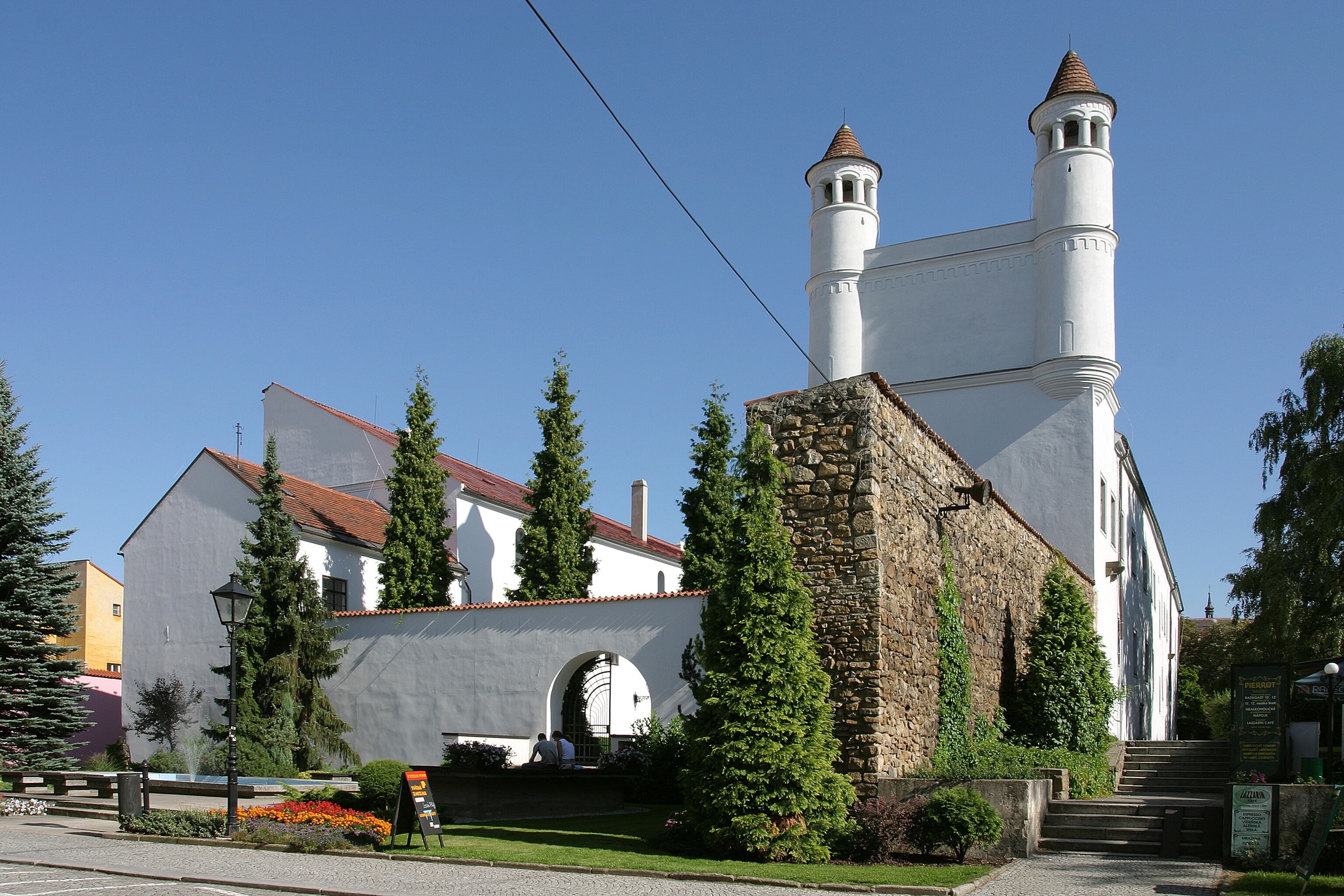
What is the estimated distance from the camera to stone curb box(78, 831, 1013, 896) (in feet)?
30.1

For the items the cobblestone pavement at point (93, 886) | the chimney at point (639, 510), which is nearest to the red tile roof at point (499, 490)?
the chimney at point (639, 510)

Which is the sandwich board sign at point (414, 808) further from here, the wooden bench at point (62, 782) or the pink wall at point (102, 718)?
the pink wall at point (102, 718)

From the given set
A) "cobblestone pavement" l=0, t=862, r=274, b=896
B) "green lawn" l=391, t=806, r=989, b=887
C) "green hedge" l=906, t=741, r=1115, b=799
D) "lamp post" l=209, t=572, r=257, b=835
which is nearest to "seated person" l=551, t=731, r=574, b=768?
"green lawn" l=391, t=806, r=989, b=887

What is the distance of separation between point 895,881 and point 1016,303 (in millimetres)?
20088

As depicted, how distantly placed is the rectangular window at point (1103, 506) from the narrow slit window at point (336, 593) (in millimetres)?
19295

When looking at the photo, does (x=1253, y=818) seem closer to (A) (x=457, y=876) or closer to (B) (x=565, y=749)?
(A) (x=457, y=876)

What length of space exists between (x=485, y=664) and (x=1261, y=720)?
1467 centimetres

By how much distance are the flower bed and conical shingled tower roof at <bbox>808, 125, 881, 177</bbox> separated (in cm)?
2201

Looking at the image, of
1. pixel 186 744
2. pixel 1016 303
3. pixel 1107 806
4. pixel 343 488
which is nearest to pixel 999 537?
pixel 1107 806

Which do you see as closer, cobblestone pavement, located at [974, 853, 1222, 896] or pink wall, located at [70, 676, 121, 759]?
cobblestone pavement, located at [974, 853, 1222, 896]

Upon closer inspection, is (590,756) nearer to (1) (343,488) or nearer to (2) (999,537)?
(2) (999,537)

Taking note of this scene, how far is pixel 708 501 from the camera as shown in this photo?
83.7 feet

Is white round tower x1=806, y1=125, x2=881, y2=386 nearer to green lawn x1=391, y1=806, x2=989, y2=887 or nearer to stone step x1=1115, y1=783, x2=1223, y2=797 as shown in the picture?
stone step x1=1115, y1=783, x2=1223, y2=797

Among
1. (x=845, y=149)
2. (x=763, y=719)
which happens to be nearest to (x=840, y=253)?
(x=845, y=149)
